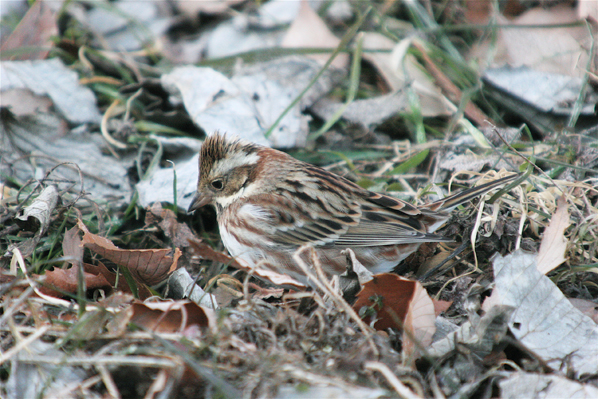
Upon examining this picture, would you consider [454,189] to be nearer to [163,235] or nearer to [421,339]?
[421,339]

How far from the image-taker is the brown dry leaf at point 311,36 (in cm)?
603

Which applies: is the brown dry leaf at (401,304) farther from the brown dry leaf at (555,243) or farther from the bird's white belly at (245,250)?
the bird's white belly at (245,250)

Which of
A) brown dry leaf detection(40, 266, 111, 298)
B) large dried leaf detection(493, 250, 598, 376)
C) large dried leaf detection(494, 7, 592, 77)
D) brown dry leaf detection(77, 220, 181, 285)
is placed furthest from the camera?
large dried leaf detection(494, 7, 592, 77)

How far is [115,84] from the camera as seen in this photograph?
5641 mm

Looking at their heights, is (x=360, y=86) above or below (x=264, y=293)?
above

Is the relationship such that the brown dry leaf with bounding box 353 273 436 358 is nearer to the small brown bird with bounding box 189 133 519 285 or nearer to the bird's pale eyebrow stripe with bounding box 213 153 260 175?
the small brown bird with bounding box 189 133 519 285

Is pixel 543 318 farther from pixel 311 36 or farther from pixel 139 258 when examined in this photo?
pixel 311 36

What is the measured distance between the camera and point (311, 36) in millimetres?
6102

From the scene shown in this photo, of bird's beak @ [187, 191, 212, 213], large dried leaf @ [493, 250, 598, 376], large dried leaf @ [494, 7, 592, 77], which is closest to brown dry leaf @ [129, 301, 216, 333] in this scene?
bird's beak @ [187, 191, 212, 213]

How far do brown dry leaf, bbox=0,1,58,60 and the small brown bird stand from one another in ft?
9.04

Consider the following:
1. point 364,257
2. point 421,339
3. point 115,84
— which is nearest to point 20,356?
Result: point 421,339

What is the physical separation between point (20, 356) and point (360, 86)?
447 cm

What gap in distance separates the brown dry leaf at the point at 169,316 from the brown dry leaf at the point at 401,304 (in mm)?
899

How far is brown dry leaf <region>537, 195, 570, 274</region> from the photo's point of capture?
3.19 metres
